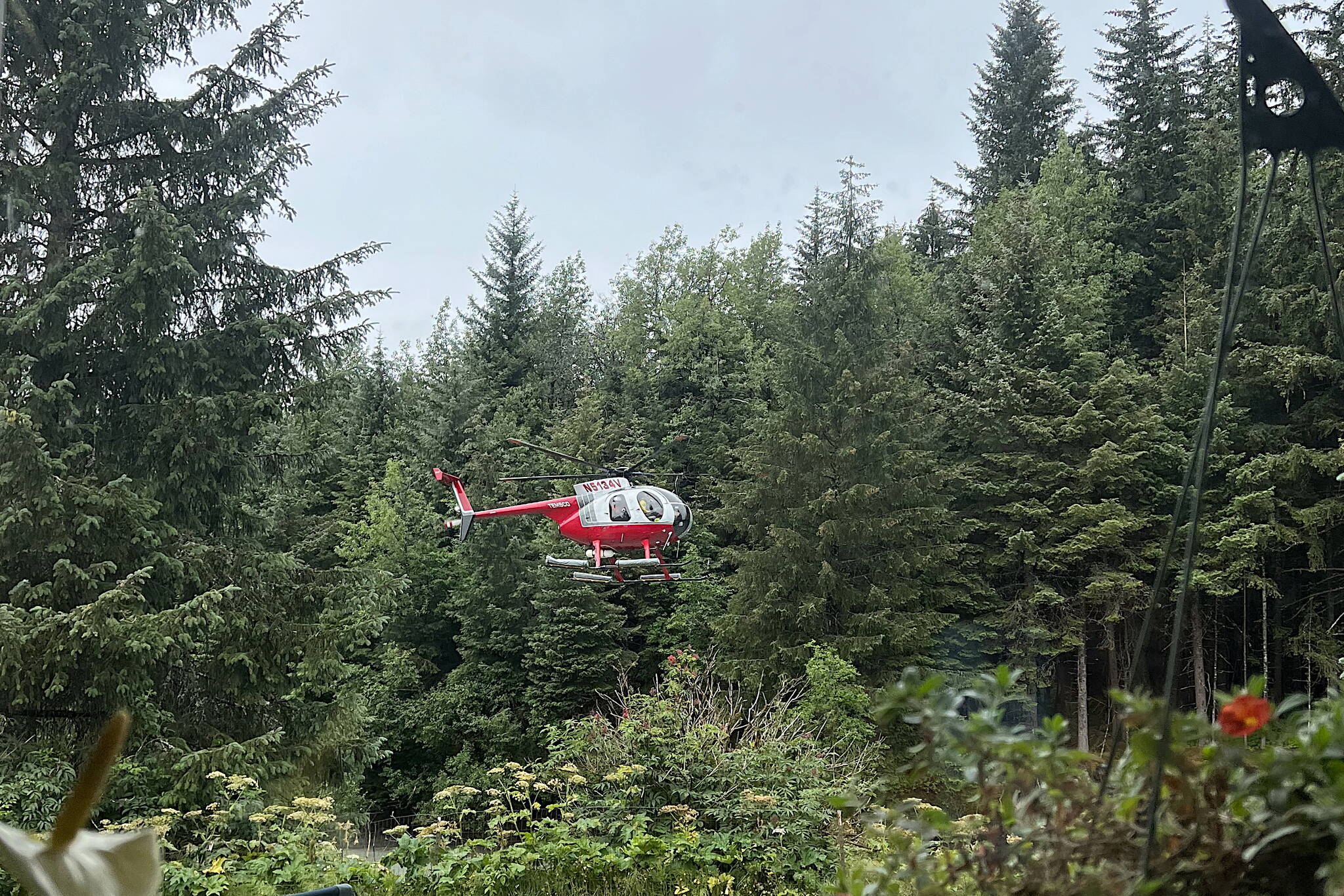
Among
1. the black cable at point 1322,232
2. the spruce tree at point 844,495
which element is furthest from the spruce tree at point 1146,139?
the black cable at point 1322,232

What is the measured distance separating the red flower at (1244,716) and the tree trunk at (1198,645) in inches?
385

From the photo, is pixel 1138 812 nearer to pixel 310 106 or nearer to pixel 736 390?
pixel 310 106

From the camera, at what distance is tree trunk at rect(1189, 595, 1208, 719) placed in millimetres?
9328

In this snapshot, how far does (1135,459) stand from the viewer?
32.3ft

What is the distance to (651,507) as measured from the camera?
6383 mm

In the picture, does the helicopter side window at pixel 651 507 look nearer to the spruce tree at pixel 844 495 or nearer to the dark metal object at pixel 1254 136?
A: the spruce tree at pixel 844 495

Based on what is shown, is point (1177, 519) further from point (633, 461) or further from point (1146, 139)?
point (1146, 139)

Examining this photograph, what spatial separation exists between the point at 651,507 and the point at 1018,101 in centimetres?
1045

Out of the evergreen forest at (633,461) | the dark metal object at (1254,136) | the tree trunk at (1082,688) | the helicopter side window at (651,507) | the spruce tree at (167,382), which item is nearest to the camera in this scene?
the dark metal object at (1254,136)

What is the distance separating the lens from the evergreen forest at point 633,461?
5219 mm

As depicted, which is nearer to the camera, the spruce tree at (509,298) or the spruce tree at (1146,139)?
the spruce tree at (1146,139)

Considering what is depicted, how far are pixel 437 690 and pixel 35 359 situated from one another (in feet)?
22.3

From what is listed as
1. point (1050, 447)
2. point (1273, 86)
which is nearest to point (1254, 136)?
point (1273, 86)

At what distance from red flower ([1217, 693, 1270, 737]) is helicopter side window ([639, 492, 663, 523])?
5.82m
